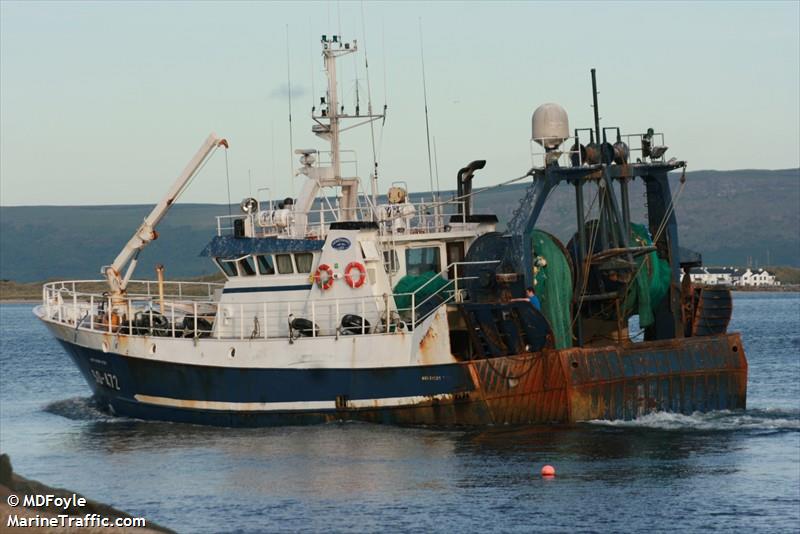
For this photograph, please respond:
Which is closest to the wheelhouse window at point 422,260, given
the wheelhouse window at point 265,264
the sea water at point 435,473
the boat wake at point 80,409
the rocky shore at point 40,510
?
the wheelhouse window at point 265,264

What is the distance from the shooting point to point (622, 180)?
3066 cm

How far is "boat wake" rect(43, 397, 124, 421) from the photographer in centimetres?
3453

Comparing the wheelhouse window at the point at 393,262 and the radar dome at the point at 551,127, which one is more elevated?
the radar dome at the point at 551,127

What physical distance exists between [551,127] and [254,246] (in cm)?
686

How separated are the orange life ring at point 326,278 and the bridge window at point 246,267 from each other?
1713mm

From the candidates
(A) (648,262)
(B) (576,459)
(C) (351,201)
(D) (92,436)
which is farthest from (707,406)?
(D) (92,436)

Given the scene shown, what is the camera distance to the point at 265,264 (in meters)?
31.9

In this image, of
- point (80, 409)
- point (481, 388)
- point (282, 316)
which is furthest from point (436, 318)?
point (80, 409)

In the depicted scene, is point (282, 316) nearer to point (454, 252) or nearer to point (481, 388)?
point (454, 252)

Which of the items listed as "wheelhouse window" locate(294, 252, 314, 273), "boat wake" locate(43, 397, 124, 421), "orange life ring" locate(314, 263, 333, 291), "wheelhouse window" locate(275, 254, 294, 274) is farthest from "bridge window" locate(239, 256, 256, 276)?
"boat wake" locate(43, 397, 124, 421)

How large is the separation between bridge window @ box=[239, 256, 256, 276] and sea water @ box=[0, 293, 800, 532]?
11.7 ft

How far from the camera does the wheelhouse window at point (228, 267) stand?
3231 cm

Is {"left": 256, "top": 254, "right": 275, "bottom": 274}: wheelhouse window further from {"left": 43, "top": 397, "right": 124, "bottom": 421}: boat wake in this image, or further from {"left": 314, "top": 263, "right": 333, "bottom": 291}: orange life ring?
{"left": 43, "top": 397, "right": 124, "bottom": 421}: boat wake

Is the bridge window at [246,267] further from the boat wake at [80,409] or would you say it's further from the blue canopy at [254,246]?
the boat wake at [80,409]
